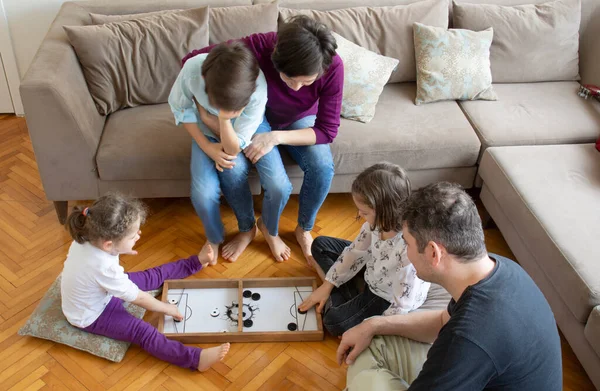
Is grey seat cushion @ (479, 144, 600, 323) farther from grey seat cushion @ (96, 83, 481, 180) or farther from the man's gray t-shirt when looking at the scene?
the man's gray t-shirt

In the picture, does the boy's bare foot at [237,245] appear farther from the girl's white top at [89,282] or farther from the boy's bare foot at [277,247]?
the girl's white top at [89,282]

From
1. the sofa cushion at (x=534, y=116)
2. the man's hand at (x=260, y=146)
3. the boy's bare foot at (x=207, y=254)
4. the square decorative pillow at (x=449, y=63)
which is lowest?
the boy's bare foot at (x=207, y=254)

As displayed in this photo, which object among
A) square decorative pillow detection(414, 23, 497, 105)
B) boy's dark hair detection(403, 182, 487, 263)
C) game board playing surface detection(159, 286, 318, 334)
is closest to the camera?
boy's dark hair detection(403, 182, 487, 263)

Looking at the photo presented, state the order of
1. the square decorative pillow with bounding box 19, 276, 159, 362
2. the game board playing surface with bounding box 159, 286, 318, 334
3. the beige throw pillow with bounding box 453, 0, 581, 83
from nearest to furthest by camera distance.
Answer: the square decorative pillow with bounding box 19, 276, 159, 362 → the game board playing surface with bounding box 159, 286, 318, 334 → the beige throw pillow with bounding box 453, 0, 581, 83

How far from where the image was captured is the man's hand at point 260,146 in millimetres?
2131

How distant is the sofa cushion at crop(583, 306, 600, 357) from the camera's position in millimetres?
1734

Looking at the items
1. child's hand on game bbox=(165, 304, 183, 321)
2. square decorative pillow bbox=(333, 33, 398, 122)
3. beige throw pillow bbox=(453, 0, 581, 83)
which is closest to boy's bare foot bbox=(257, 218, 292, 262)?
child's hand on game bbox=(165, 304, 183, 321)

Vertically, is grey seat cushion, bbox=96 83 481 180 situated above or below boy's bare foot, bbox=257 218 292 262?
above

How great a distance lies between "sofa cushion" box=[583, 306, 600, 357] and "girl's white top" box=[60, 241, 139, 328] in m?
1.46

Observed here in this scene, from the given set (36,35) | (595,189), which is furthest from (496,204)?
(36,35)

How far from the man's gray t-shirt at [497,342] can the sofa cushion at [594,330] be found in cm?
53

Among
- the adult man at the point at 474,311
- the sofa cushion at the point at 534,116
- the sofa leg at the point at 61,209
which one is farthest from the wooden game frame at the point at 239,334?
the sofa cushion at the point at 534,116

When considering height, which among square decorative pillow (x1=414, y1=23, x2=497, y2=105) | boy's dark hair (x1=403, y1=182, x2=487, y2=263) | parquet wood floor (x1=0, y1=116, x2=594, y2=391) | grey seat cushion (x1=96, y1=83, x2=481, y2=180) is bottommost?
parquet wood floor (x1=0, y1=116, x2=594, y2=391)

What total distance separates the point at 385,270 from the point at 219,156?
73 cm
